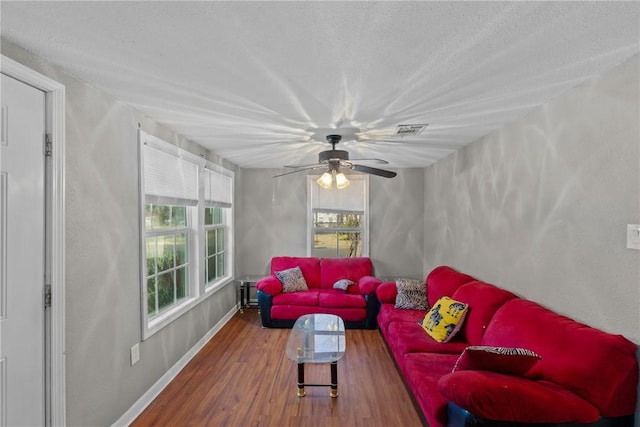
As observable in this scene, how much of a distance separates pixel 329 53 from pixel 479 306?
2373mm

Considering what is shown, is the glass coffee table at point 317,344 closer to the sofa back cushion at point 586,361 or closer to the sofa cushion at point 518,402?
the sofa cushion at point 518,402

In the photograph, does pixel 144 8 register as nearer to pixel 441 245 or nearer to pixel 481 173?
pixel 481 173

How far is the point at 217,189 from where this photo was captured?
432 centimetres

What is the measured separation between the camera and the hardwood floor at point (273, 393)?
238cm

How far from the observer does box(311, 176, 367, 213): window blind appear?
5.29m

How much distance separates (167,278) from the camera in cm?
324

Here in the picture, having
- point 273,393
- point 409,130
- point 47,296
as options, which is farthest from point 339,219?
point 47,296

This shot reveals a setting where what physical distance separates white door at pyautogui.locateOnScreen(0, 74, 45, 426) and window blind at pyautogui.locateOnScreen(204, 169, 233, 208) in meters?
2.26

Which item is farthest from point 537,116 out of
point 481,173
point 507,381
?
point 507,381

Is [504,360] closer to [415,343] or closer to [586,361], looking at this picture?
[586,361]

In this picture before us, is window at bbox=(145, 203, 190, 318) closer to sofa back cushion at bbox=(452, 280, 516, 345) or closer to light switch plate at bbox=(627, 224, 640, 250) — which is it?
sofa back cushion at bbox=(452, 280, 516, 345)

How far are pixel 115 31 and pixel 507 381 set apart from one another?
2485 mm

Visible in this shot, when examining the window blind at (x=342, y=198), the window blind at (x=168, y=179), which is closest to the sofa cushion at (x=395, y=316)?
the window blind at (x=342, y=198)

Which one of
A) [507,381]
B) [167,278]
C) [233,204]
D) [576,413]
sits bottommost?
[576,413]
